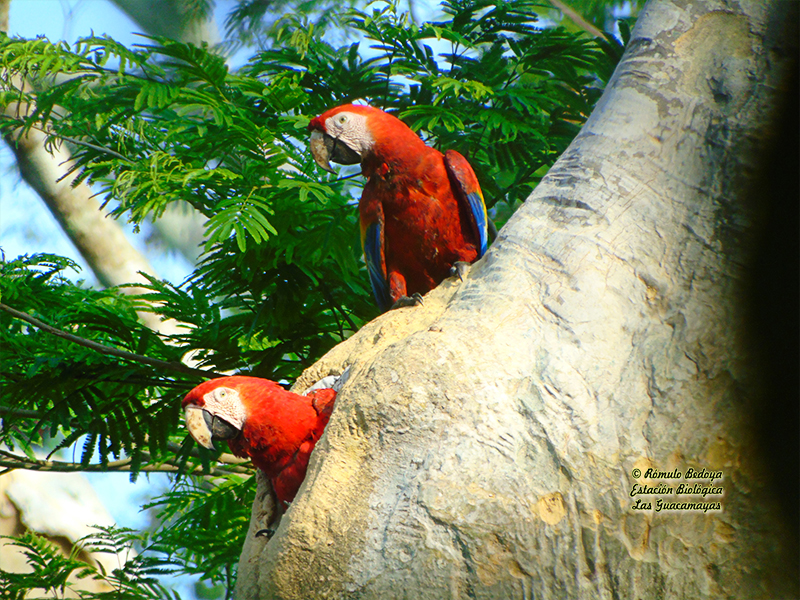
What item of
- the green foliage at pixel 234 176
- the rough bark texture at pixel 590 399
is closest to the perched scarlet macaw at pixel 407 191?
the green foliage at pixel 234 176

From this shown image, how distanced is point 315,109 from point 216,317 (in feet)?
3.04

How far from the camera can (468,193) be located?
191 centimetres

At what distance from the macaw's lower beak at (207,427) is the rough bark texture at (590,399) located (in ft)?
0.89

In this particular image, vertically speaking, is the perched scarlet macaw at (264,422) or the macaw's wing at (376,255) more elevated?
the macaw's wing at (376,255)

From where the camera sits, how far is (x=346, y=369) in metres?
1.47

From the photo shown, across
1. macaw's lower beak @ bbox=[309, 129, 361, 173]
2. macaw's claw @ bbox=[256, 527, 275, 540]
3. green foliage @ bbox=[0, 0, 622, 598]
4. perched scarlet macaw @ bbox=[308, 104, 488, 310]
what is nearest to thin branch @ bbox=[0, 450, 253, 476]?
green foliage @ bbox=[0, 0, 622, 598]

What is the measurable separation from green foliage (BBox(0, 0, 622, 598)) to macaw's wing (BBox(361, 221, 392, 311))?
0.08 meters

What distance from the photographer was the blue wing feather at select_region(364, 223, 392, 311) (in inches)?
77.7

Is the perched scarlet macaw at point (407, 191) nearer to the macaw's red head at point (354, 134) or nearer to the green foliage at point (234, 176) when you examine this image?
the macaw's red head at point (354, 134)

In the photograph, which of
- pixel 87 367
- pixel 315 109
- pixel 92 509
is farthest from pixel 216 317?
pixel 92 509

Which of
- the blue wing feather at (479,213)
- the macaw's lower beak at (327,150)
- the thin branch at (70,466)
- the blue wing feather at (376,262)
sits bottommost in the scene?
the thin branch at (70,466)

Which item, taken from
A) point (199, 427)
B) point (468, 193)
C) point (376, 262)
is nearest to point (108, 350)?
point (199, 427)

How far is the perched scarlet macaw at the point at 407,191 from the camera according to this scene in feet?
6.29

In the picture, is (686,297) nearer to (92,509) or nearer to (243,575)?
(243,575)
